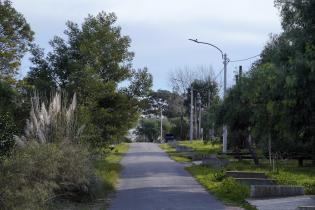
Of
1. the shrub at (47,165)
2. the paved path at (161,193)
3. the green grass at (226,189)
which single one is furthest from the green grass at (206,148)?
the shrub at (47,165)

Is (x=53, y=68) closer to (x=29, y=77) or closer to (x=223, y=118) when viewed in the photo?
(x=29, y=77)

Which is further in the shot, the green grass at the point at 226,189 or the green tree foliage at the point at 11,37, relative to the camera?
the green tree foliage at the point at 11,37

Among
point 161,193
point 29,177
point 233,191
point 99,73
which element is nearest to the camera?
point 29,177

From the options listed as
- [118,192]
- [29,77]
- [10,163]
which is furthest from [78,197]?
[29,77]

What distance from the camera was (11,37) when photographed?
1549 inches

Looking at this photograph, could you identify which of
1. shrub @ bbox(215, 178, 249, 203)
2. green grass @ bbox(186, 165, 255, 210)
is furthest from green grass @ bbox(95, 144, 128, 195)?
shrub @ bbox(215, 178, 249, 203)

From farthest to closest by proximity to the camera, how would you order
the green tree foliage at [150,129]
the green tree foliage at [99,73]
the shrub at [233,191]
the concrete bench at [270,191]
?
1. the green tree foliage at [150,129]
2. the green tree foliage at [99,73]
3. the shrub at [233,191]
4. the concrete bench at [270,191]

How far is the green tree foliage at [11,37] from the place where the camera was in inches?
1522

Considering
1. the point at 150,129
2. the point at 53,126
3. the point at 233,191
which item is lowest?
the point at 233,191

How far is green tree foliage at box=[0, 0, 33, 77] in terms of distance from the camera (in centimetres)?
3866

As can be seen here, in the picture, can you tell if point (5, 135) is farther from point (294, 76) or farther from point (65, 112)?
point (294, 76)

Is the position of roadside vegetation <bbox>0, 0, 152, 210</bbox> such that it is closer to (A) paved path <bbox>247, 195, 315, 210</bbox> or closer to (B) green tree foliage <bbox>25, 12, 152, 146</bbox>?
(B) green tree foliage <bbox>25, 12, 152, 146</bbox>

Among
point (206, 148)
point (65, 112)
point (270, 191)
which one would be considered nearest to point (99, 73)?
point (65, 112)

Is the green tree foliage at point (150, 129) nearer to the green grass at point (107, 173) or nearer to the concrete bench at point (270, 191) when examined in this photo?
the green grass at point (107, 173)
